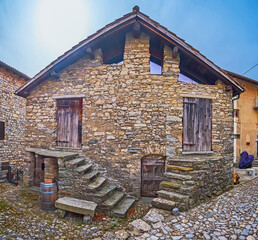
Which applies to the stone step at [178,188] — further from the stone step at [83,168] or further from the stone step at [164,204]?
the stone step at [83,168]

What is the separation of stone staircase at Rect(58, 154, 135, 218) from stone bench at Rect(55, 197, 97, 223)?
28 centimetres

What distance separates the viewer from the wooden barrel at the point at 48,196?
17.3 feet

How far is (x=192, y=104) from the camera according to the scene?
6594mm

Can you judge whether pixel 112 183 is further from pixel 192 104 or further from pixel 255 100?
pixel 255 100

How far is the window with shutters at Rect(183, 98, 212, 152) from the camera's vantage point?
6516mm

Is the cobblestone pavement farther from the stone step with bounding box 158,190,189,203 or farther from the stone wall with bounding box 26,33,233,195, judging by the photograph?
the stone wall with bounding box 26,33,233,195

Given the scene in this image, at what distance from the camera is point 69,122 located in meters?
7.00

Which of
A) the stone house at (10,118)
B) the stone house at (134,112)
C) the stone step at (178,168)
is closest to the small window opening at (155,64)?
the stone house at (134,112)

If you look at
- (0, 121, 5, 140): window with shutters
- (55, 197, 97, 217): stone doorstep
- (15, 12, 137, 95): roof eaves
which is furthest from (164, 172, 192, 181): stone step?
(0, 121, 5, 140): window with shutters

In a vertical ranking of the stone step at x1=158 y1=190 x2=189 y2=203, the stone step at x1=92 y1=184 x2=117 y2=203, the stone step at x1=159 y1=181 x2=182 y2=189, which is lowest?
Result: the stone step at x1=92 y1=184 x2=117 y2=203

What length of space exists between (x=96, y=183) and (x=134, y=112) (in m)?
2.98

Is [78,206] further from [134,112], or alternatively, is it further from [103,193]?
[134,112]

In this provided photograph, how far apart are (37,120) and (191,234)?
721cm

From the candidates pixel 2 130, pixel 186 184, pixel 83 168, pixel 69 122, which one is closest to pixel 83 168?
pixel 83 168
